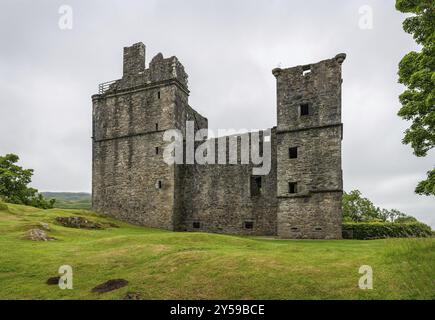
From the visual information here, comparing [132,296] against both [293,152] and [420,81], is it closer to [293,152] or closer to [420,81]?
[420,81]

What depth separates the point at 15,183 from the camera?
1390 inches

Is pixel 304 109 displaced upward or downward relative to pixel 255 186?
upward

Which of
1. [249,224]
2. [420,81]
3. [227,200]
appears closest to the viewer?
[420,81]

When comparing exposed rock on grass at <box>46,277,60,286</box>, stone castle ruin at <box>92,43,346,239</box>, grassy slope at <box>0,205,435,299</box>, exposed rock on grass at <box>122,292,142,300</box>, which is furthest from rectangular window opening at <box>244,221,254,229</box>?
exposed rock on grass at <box>122,292,142,300</box>

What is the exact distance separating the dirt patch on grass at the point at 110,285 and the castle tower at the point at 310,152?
16455 mm

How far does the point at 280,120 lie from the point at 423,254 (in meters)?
17.8

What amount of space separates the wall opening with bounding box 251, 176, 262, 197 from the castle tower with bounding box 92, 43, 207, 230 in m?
7.28

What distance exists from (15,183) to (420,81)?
3835 cm

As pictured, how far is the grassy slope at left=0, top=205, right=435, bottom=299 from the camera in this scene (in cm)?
866

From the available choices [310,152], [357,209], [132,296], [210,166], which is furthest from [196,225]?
[357,209]

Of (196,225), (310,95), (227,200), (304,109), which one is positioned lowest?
(196,225)

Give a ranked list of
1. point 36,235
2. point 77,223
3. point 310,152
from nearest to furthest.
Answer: point 36,235
point 77,223
point 310,152

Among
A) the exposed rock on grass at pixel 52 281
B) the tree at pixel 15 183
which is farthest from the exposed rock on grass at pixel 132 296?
the tree at pixel 15 183

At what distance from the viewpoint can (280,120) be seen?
2631 cm
